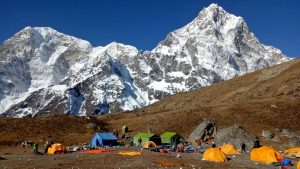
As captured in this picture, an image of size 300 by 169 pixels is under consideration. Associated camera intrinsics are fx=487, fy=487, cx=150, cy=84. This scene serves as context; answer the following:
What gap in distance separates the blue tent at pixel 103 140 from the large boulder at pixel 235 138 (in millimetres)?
18895

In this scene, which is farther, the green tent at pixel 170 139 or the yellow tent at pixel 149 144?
the green tent at pixel 170 139

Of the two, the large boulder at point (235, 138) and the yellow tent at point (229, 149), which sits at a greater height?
the large boulder at point (235, 138)

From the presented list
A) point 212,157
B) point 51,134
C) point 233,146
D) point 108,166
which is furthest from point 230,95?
point 108,166

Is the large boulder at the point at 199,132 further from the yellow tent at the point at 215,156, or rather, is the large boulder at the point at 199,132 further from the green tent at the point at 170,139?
the yellow tent at the point at 215,156

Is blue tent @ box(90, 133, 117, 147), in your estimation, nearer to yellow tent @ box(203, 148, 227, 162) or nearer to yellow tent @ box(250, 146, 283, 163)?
yellow tent @ box(203, 148, 227, 162)

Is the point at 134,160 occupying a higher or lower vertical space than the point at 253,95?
lower

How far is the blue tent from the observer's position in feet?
277

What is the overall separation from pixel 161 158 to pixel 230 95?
103381 mm

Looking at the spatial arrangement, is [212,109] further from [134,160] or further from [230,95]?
[134,160]

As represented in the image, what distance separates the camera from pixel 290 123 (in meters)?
107

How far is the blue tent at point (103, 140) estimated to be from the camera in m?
84.3

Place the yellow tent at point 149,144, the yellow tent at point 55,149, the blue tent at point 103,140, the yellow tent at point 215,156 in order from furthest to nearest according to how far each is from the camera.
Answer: the blue tent at point 103,140 < the yellow tent at point 149,144 < the yellow tent at point 55,149 < the yellow tent at point 215,156

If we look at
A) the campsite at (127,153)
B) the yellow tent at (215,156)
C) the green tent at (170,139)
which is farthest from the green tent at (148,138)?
the yellow tent at (215,156)

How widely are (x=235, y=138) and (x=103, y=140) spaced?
23075 mm
